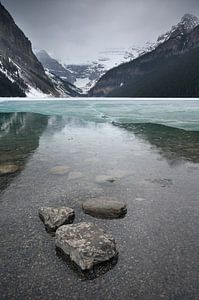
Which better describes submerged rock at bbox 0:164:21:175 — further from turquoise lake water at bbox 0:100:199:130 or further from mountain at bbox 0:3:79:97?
mountain at bbox 0:3:79:97

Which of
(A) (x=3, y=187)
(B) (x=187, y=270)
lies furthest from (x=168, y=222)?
(A) (x=3, y=187)

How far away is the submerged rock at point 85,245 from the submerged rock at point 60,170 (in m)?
4.23

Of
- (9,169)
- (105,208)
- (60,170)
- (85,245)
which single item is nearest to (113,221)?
(105,208)

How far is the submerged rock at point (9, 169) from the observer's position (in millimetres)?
8947

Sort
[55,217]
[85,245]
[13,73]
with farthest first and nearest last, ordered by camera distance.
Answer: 1. [13,73]
2. [55,217]
3. [85,245]

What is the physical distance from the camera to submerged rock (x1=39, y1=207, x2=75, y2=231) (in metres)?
5.27

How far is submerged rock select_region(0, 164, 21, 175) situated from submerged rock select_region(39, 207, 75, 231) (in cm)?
371

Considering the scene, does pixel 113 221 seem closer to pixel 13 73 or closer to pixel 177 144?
pixel 177 144

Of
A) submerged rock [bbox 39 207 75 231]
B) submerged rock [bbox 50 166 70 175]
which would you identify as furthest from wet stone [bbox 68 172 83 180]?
submerged rock [bbox 39 207 75 231]

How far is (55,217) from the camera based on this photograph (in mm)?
5379

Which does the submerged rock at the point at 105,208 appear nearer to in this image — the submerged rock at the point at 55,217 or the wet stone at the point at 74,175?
the submerged rock at the point at 55,217

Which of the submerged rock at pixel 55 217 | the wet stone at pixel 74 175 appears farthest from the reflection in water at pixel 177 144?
the submerged rock at pixel 55 217

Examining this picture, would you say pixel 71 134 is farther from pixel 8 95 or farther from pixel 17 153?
pixel 8 95

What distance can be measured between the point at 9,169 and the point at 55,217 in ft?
14.9
